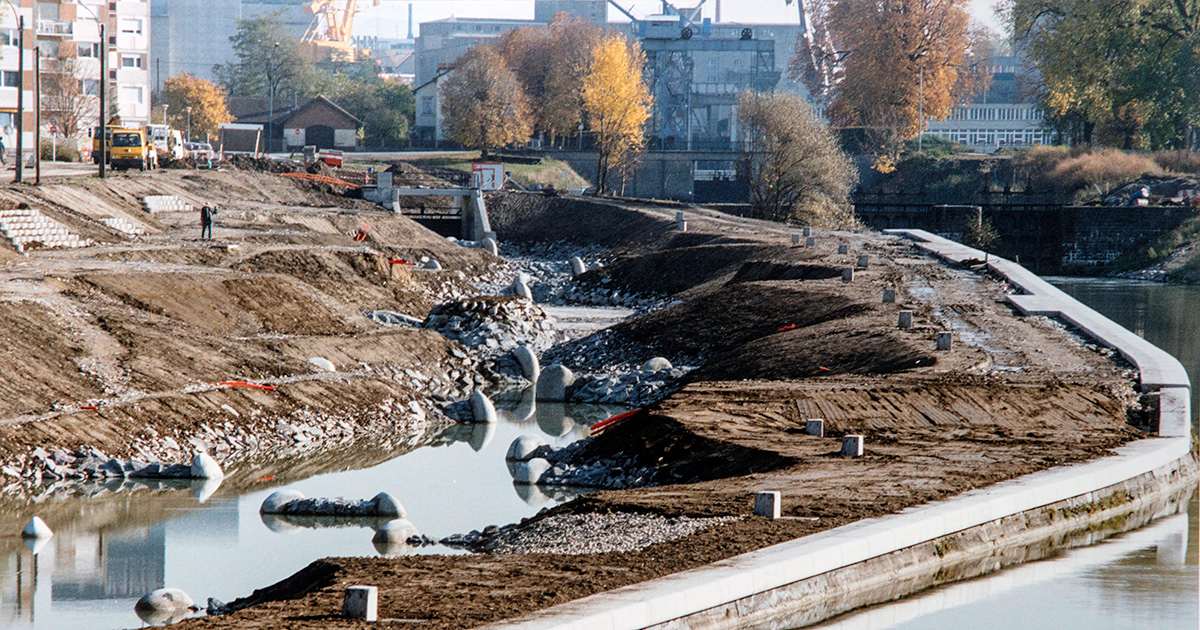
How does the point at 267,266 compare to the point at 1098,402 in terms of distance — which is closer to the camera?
the point at 1098,402

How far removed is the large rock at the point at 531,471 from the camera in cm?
2356

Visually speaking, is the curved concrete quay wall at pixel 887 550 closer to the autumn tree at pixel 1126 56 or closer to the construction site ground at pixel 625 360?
the construction site ground at pixel 625 360

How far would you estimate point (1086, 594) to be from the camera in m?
15.7

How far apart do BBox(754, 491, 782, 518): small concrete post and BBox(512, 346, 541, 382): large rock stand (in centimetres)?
2079

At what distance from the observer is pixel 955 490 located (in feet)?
56.1

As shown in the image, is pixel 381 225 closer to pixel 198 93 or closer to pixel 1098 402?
pixel 1098 402

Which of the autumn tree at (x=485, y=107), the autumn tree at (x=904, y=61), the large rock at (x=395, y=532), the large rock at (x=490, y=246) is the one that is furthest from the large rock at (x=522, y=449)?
the autumn tree at (x=904, y=61)

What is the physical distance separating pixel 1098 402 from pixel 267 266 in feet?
88.3

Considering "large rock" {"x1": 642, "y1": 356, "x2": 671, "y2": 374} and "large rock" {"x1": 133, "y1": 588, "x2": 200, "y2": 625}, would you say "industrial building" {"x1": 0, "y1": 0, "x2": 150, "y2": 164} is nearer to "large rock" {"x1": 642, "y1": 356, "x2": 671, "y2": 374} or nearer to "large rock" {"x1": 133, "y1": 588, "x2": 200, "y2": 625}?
"large rock" {"x1": 642, "y1": 356, "x2": 671, "y2": 374}

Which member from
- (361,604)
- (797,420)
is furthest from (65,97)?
(361,604)

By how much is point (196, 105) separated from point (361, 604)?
367 feet

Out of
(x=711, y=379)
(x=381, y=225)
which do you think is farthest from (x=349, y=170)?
(x=711, y=379)

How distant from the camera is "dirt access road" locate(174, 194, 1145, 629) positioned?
13039 millimetres

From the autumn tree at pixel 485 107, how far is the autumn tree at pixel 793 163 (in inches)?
1017
